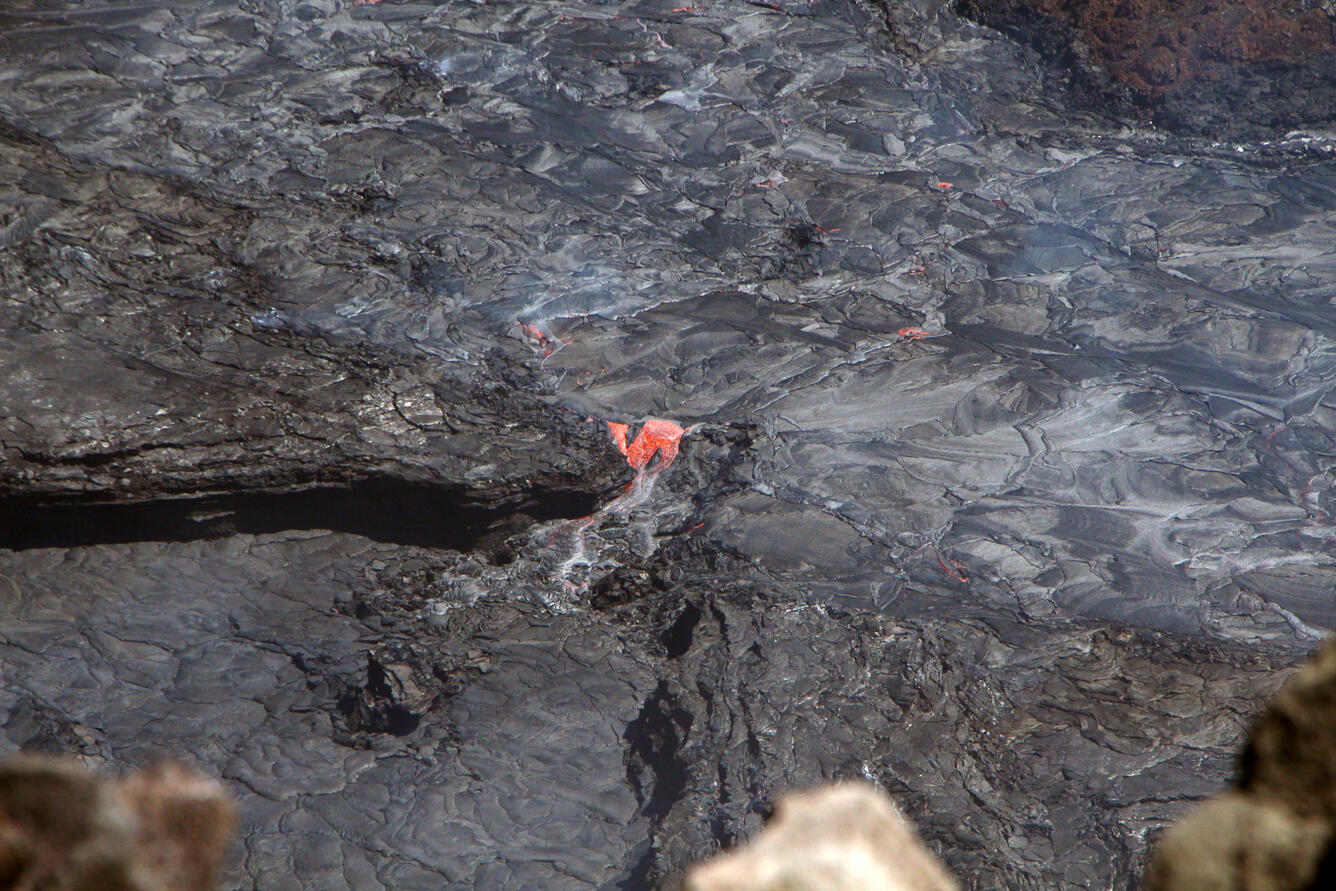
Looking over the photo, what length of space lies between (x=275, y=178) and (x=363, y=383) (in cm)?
101

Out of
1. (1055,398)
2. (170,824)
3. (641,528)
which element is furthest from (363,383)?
(170,824)

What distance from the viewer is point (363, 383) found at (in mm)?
2895

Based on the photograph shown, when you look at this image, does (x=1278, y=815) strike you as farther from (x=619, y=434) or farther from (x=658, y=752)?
(x=619, y=434)

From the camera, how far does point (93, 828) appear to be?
0.43 m

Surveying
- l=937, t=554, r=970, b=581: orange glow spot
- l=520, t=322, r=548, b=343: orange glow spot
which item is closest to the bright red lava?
l=520, t=322, r=548, b=343: orange glow spot

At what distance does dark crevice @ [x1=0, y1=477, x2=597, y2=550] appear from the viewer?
2615mm

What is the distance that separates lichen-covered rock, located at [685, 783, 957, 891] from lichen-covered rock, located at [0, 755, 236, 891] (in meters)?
0.24

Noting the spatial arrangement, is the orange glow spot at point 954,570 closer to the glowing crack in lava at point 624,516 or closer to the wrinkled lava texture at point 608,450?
the wrinkled lava texture at point 608,450

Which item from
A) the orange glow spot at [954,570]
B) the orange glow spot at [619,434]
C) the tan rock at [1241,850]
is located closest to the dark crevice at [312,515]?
the orange glow spot at [619,434]

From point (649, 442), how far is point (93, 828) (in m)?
2.62

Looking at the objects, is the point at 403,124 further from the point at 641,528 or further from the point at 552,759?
the point at 552,759

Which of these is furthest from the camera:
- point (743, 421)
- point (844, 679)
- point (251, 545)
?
point (743, 421)

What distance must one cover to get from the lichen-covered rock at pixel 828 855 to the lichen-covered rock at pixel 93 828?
241 millimetres

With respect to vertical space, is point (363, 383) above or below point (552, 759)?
above
